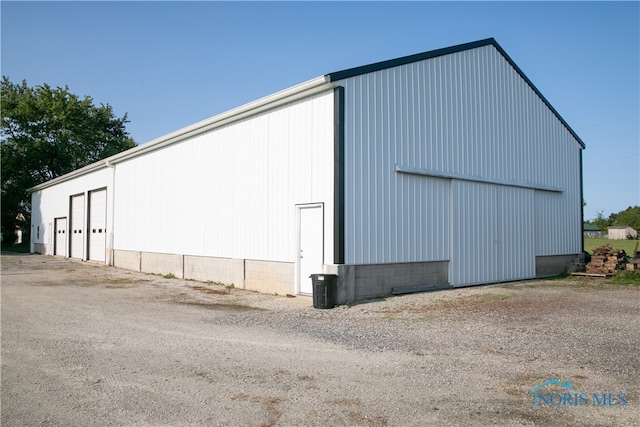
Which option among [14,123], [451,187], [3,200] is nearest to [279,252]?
[451,187]

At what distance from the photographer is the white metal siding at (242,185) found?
13188 millimetres

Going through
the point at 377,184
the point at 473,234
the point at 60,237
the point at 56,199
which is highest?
the point at 56,199

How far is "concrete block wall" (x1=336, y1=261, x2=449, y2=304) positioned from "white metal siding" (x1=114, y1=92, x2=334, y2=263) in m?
0.81

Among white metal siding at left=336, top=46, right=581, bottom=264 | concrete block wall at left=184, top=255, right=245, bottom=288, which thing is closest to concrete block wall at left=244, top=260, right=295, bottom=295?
concrete block wall at left=184, top=255, right=245, bottom=288

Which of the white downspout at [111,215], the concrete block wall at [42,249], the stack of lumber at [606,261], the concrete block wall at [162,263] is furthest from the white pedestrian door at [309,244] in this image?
the concrete block wall at [42,249]

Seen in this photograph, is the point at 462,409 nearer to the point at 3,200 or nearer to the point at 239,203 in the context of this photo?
the point at 239,203

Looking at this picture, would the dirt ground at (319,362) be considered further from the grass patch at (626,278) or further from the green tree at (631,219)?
the green tree at (631,219)

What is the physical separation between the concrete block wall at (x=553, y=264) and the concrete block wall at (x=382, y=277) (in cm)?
631

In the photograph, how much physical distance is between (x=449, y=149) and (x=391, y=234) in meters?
4.16

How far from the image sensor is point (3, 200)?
4359 cm

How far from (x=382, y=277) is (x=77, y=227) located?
25.8 meters

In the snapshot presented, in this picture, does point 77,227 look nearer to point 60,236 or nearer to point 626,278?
point 60,236

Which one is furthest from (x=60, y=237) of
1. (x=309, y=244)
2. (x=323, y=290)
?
(x=323, y=290)

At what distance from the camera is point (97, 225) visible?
92.8ft
